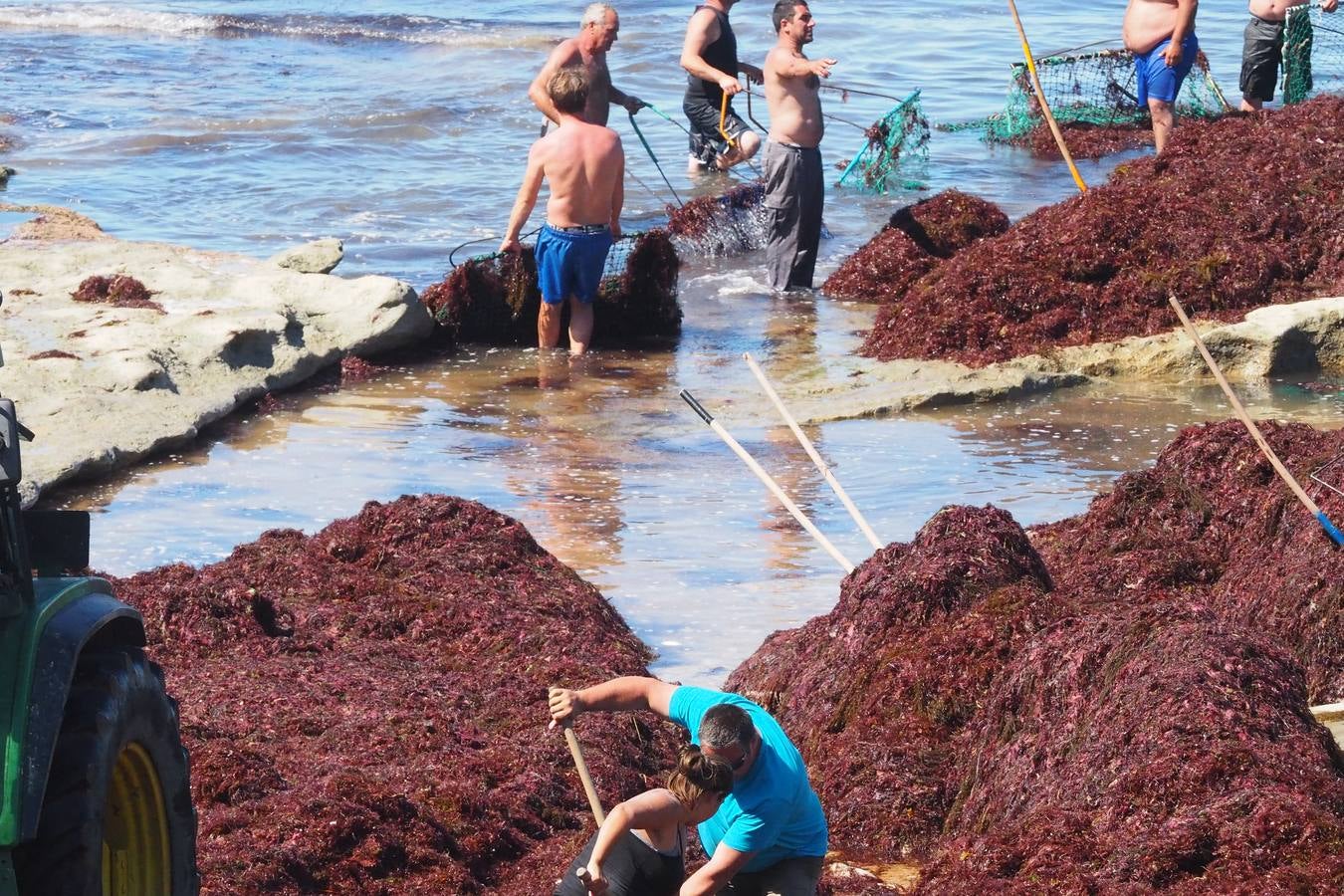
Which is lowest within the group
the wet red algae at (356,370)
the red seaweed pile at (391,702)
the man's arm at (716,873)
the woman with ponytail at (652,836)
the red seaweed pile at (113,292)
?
the wet red algae at (356,370)

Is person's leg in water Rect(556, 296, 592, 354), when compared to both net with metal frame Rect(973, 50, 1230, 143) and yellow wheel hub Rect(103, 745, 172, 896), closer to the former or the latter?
yellow wheel hub Rect(103, 745, 172, 896)

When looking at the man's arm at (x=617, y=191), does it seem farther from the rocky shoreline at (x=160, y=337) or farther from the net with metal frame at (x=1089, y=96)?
the net with metal frame at (x=1089, y=96)

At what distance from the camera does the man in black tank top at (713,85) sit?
582 inches

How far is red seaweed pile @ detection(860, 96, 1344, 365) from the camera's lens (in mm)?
11125

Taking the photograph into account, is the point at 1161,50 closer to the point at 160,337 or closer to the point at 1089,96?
the point at 1089,96

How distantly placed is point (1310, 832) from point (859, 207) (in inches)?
508

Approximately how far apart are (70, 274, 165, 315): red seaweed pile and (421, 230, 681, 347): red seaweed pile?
6.22ft

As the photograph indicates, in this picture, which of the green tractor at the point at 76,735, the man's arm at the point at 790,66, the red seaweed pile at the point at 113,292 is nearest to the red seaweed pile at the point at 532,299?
the man's arm at the point at 790,66

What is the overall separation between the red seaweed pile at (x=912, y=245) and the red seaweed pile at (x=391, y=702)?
6139mm

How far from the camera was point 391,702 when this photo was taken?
19.9 ft

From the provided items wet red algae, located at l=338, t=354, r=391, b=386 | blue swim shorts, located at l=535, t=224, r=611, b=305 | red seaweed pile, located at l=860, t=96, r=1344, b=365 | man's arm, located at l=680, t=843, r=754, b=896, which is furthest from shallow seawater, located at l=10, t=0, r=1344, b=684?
man's arm, located at l=680, t=843, r=754, b=896

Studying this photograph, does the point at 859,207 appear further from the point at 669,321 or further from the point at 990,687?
the point at 990,687

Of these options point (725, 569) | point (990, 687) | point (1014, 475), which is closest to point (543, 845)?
point (990, 687)

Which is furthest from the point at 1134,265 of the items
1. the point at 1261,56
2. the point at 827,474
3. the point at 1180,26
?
the point at 1261,56
